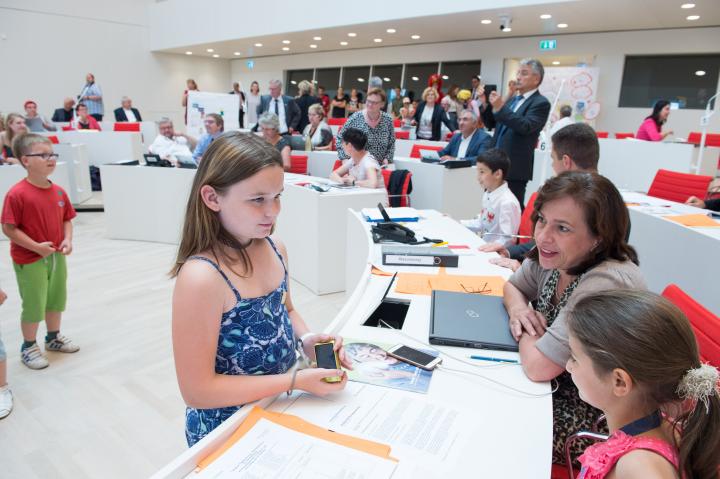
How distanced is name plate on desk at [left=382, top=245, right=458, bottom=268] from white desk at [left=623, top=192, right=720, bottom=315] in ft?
5.46

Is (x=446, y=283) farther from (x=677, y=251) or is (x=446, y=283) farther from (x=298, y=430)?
(x=677, y=251)

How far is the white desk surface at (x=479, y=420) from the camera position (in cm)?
93

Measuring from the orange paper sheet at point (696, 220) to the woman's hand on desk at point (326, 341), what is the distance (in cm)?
277

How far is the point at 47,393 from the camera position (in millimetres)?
2562

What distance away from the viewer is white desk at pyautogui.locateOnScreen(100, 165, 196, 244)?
5.30 meters

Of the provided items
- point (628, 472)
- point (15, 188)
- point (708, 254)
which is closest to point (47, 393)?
point (15, 188)

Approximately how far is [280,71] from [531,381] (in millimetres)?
15673

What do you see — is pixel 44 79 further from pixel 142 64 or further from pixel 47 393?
pixel 47 393

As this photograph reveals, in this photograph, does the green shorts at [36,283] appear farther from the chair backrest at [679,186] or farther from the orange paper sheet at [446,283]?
the chair backrest at [679,186]

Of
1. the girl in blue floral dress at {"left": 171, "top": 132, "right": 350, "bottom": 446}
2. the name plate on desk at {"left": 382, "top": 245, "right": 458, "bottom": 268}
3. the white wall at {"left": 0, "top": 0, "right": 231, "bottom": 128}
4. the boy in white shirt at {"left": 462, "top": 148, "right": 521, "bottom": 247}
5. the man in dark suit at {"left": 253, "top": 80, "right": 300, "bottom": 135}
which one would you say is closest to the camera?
the girl in blue floral dress at {"left": 171, "top": 132, "right": 350, "bottom": 446}

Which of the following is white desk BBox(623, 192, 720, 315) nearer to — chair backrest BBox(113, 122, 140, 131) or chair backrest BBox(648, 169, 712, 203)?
chair backrest BBox(648, 169, 712, 203)

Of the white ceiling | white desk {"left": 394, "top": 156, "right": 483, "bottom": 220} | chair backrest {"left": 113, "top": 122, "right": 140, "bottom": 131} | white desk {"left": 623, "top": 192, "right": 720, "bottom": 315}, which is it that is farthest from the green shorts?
chair backrest {"left": 113, "top": 122, "right": 140, "bottom": 131}

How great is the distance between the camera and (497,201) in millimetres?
3166

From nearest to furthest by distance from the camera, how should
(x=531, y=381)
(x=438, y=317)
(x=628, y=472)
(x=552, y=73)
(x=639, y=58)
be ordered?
1. (x=628, y=472)
2. (x=531, y=381)
3. (x=438, y=317)
4. (x=639, y=58)
5. (x=552, y=73)
